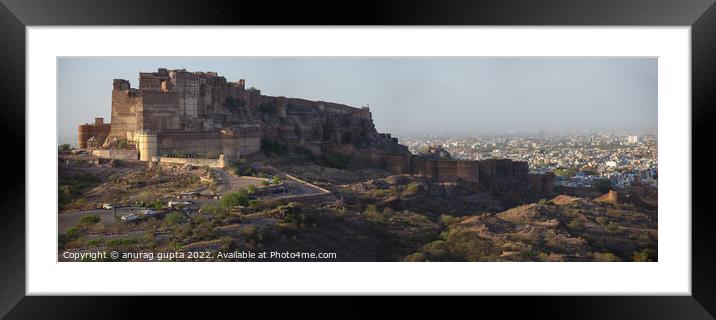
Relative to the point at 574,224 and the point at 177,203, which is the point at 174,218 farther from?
the point at 574,224

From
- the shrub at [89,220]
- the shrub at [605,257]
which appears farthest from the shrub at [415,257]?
the shrub at [89,220]

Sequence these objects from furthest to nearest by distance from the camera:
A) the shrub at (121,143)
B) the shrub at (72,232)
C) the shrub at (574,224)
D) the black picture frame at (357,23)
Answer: the shrub at (121,143) < the shrub at (574,224) < the shrub at (72,232) < the black picture frame at (357,23)

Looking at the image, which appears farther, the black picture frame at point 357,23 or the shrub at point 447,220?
the shrub at point 447,220

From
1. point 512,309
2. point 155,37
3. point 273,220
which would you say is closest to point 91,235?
point 273,220

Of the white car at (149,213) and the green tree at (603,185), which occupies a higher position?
the green tree at (603,185)

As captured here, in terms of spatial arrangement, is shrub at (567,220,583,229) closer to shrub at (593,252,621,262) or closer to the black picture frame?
shrub at (593,252,621,262)

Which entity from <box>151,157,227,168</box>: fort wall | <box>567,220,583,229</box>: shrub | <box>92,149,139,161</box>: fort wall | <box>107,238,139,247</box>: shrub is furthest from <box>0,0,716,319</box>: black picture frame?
<box>151,157,227,168</box>: fort wall

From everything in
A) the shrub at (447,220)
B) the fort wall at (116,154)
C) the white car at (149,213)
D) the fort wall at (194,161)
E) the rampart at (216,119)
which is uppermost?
the rampart at (216,119)

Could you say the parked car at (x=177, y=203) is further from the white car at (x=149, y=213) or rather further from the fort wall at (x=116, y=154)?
the fort wall at (x=116, y=154)
